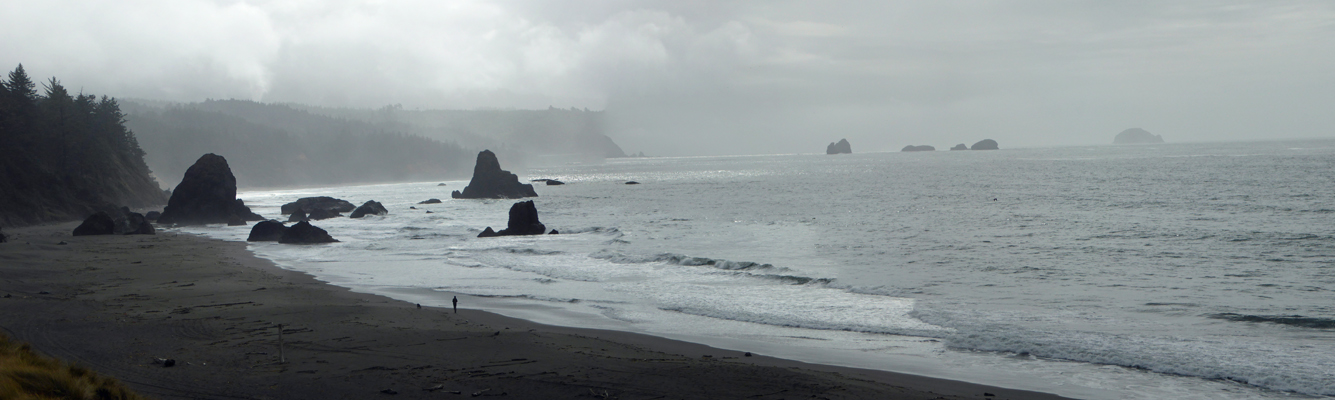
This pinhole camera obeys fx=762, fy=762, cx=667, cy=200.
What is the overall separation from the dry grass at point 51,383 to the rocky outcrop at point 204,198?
50.1 metres

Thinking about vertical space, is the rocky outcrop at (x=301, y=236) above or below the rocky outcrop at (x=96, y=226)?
below

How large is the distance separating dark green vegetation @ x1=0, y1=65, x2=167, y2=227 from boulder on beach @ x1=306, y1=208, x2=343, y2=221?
1228cm

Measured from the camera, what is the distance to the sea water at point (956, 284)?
494 inches

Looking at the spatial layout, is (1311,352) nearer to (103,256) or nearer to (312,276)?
(312,276)

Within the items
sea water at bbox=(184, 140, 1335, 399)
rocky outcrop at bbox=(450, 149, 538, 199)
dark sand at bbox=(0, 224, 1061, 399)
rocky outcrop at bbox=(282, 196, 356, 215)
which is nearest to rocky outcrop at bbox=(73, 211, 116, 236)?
sea water at bbox=(184, 140, 1335, 399)

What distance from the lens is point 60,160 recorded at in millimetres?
56281

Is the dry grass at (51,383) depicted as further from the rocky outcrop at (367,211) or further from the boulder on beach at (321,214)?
the boulder on beach at (321,214)

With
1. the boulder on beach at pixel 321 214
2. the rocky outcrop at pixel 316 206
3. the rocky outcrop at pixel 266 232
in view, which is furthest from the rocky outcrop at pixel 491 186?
the rocky outcrop at pixel 266 232

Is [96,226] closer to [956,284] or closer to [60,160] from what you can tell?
[60,160]

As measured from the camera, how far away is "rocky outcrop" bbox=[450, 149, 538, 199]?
3708 inches

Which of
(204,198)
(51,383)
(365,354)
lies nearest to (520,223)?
(204,198)

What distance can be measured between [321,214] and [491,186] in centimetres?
3639

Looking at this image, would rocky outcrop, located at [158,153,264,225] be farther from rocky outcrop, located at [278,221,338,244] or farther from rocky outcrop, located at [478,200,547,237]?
rocky outcrop, located at [478,200,547,237]

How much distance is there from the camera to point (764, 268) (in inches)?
1011
